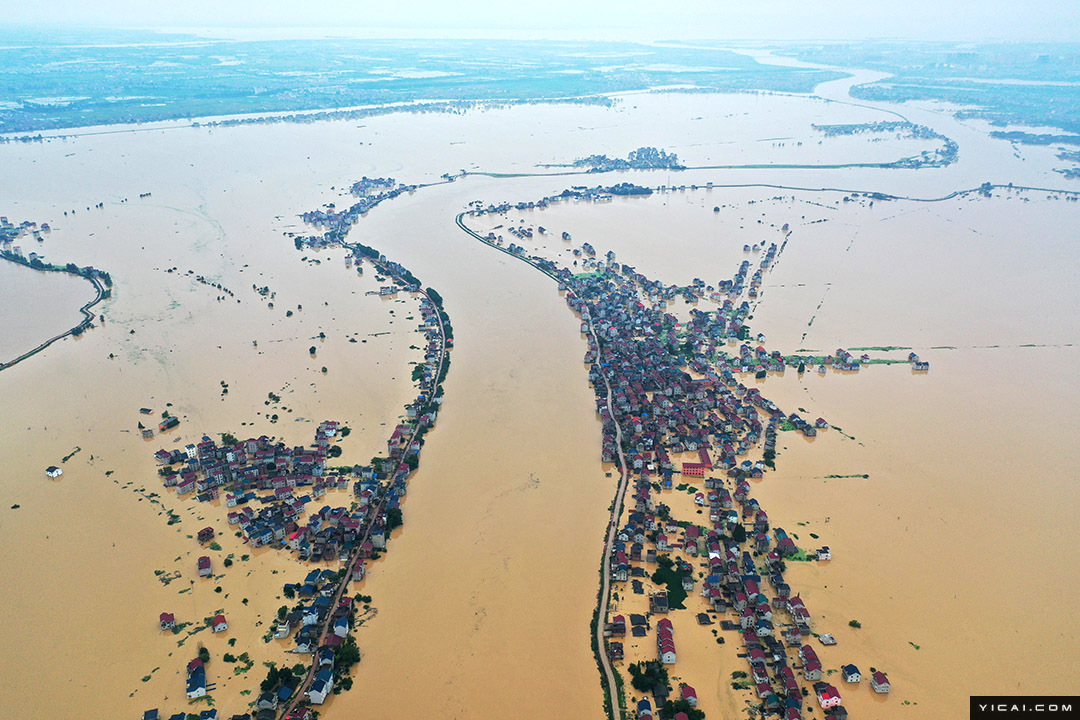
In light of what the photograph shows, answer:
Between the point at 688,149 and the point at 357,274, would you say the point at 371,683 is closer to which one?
the point at 357,274

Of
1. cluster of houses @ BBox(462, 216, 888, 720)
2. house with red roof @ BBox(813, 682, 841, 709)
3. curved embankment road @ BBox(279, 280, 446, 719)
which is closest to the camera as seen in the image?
house with red roof @ BBox(813, 682, 841, 709)

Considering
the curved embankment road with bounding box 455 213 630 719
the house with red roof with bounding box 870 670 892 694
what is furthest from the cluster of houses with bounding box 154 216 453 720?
the house with red roof with bounding box 870 670 892 694

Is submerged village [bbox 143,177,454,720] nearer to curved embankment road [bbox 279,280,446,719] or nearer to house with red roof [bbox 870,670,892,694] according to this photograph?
curved embankment road [bbox 279,280,446,719]

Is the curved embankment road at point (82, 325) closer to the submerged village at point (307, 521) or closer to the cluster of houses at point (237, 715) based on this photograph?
the submerged village at point (307, 521)

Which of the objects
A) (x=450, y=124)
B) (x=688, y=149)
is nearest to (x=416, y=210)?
(x=688, y=149)

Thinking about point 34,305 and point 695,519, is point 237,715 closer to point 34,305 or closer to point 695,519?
point 695,519
